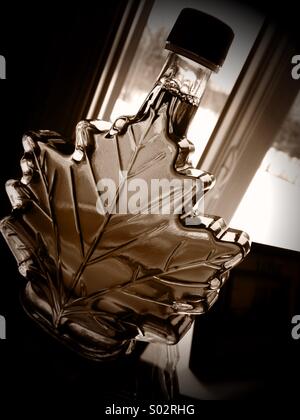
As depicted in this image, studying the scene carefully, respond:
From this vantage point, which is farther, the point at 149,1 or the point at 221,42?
the point at 149,1

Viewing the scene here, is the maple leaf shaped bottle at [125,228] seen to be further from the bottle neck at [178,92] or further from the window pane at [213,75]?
the window pane at [213,75]

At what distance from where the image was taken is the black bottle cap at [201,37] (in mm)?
487

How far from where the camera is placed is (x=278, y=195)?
77 cm

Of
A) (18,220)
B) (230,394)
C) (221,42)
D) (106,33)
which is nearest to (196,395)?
(230,394)

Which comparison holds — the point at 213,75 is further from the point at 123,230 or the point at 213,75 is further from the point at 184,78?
the point at 123,230

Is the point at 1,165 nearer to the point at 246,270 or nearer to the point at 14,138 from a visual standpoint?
the point at 14,138

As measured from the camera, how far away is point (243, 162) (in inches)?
30.0

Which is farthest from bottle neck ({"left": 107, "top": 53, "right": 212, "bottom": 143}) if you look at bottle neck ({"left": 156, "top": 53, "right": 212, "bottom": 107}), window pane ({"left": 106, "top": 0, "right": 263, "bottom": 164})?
window pane ({"left": 106, "top": 0, "right": 263, "bottom": 164})

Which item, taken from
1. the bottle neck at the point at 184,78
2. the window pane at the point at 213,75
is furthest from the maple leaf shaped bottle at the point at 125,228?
the window pane at the point at 213,75

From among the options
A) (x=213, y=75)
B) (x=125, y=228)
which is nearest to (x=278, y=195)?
(x=213, y=75)

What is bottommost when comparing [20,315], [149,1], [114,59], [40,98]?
[20,315]

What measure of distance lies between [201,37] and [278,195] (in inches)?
14.4

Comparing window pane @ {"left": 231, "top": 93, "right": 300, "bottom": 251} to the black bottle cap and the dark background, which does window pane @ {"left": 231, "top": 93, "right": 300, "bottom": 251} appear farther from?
the black bottle cap

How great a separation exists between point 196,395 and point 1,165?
1.54 feet
